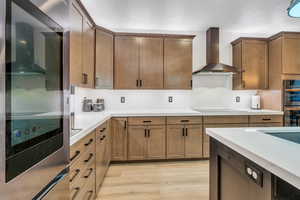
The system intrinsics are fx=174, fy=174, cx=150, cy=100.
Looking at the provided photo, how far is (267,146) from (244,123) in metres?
2.42

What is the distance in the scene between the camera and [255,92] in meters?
3.78

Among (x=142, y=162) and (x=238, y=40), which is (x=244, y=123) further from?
(x=142, y=162)

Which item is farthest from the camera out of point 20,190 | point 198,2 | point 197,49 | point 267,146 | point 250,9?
point 197,49

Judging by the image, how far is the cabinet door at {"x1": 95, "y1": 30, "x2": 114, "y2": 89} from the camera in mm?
2908

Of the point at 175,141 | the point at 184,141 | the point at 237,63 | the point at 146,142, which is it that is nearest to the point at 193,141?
the point at 184,141

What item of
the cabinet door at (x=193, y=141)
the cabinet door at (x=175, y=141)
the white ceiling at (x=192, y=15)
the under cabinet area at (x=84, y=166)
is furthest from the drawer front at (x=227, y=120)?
the under cabinet area at (x=84, y=166)

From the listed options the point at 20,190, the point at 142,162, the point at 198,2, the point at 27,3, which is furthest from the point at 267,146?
the point at 142,162

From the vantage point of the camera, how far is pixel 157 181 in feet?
8.07

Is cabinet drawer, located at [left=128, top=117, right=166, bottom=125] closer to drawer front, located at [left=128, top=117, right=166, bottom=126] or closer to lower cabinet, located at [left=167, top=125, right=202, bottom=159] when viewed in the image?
Answer: drawer front, located at [left=128, top=117, right=166, bottom=126]

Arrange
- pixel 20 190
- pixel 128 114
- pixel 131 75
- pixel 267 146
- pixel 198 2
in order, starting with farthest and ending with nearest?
pixel 131 75, pixel 128 114, pixel 198 2, pixel 267 146, pixel 20 190

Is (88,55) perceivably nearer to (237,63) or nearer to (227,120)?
(227,120)

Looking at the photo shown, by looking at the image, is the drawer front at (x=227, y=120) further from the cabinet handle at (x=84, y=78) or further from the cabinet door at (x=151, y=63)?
the cabinet handle at (x=84, y=78)

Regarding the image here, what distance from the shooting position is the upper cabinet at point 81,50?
184cm

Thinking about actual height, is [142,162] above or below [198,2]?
below
